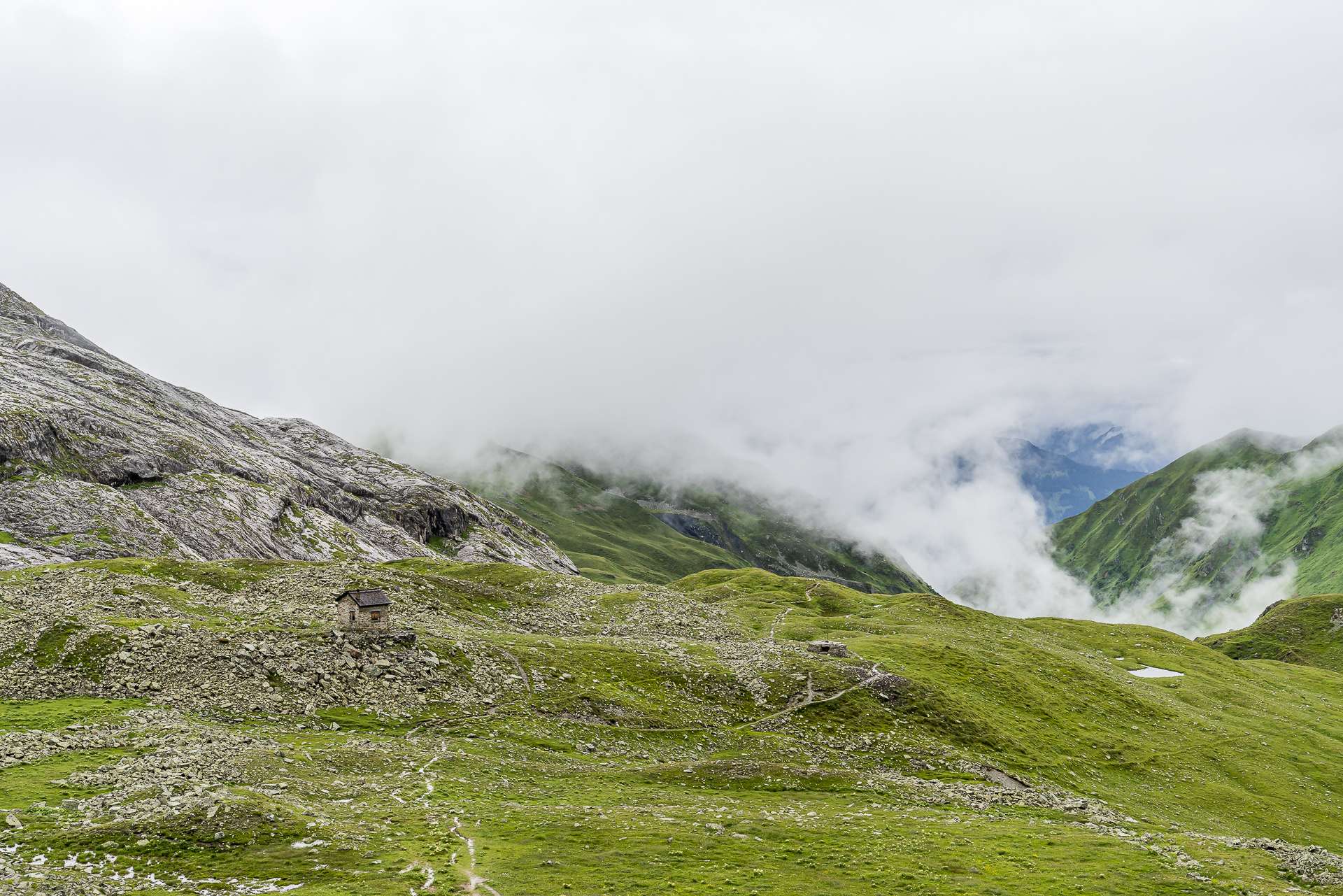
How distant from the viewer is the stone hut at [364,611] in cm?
7106

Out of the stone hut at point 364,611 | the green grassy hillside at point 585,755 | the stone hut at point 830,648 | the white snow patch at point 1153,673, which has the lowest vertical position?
the green grassy hillside at point 585,755

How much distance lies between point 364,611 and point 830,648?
5874cm

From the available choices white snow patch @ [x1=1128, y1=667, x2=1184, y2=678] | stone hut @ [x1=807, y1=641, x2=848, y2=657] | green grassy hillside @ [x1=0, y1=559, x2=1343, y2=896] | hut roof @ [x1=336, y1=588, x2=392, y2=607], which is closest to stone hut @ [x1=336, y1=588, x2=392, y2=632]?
hut roof @ [x1=336, y1=588, x2=392, y2=607]

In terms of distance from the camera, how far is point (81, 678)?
57.9 metres

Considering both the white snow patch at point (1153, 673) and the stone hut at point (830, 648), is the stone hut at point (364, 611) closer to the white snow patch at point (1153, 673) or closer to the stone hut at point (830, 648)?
the stone hut at point (830, 648)

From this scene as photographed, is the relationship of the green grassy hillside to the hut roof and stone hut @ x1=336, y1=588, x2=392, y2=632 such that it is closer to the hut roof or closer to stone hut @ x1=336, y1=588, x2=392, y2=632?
stone hut @ x1=336, y1=588, x2=392, y2=632

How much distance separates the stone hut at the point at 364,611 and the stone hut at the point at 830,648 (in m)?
54.9

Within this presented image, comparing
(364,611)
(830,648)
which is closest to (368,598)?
(364,611)

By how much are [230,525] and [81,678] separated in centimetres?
14373

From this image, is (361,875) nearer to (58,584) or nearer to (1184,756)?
(58,584)

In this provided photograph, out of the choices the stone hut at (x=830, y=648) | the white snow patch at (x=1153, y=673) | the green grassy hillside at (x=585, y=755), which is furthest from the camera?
the white snow patch at (x=1153, y=673)

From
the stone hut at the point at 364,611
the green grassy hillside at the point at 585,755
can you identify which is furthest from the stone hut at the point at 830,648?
the stone hut at the point at 364,611

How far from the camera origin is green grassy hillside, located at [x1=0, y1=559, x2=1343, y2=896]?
36219 millimetres

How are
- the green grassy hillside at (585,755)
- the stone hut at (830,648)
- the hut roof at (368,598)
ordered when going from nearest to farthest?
the green grassy hillside at (585,755), the hut roof at (368,598), the stone hut at (830,648)
